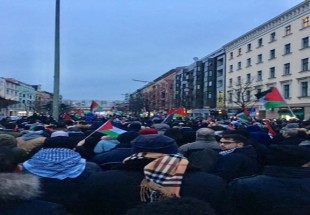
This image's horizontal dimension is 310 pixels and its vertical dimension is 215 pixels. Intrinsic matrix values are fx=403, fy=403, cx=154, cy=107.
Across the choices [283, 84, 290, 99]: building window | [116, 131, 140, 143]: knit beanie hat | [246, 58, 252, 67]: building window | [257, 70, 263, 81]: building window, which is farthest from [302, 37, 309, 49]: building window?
[116, 131, 140, 143]: knit beanie hat

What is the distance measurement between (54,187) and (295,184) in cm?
199

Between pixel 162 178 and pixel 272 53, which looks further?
pixel 272 53

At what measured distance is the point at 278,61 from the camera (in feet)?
172

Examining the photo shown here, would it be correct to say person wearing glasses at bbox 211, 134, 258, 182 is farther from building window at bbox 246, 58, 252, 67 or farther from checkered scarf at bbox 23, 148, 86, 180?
building window at bbox 246, 58, 252, 67

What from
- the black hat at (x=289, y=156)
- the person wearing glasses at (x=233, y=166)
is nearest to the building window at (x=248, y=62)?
the person wearing glasses at (x=233, y=166)

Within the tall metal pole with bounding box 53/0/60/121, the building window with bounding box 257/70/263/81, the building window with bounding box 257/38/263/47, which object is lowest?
the tall metal pole with bounding box 53/0/60/121

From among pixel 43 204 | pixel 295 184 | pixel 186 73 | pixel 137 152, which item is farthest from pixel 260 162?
pixel 186 73

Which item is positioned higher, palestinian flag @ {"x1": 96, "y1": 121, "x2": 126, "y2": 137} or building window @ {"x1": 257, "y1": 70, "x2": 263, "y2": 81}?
building window @ {"x1": 257, "y1": 70, "x2": 263, "y2": 81}

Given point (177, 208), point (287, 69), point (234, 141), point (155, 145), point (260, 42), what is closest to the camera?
point (177, 208)

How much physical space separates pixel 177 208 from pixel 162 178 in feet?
3.29

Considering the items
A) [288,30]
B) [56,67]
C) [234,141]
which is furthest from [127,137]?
[288,30]

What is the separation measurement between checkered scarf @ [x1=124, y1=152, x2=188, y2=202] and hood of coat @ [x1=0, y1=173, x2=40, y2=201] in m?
0.75

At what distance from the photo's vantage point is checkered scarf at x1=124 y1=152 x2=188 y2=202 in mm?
2734

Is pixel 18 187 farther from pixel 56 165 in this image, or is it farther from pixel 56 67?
pixel 56 67
